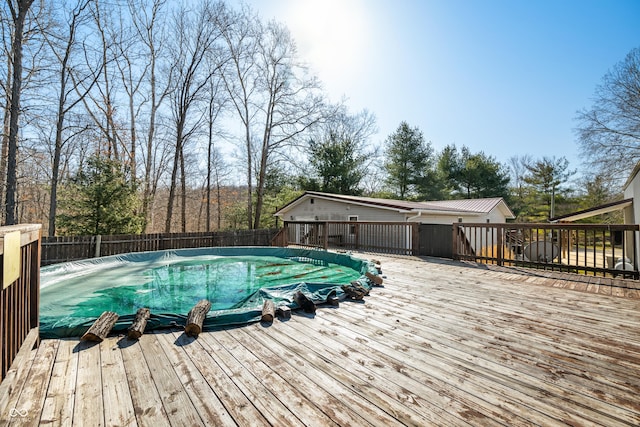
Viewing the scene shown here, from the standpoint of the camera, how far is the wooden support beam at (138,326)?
8.32ft

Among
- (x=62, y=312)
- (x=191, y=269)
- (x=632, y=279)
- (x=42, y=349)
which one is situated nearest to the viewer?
(x=42, y=349)

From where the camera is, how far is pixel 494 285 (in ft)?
15.0

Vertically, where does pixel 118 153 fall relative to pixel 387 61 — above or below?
below

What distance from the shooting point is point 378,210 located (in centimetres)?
1266

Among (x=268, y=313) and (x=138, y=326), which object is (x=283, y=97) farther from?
(x=138, y=326)

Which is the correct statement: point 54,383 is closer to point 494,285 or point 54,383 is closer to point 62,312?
point 62,312

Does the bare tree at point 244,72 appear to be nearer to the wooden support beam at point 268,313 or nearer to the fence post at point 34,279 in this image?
the wooden support beam at point 268,313

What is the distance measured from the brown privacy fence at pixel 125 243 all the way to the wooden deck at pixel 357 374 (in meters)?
7.79

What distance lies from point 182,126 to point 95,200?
7.33 meters

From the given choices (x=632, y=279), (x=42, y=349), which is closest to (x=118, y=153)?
(x=42, y=349)

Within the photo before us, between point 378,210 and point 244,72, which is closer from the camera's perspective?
point 378,210

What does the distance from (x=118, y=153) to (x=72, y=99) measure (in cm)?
308

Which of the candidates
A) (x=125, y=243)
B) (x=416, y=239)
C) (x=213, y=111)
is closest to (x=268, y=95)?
(x=213, y=111)

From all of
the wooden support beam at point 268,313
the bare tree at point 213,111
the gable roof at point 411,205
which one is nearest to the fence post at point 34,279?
the wooden support beam at point 268,313
